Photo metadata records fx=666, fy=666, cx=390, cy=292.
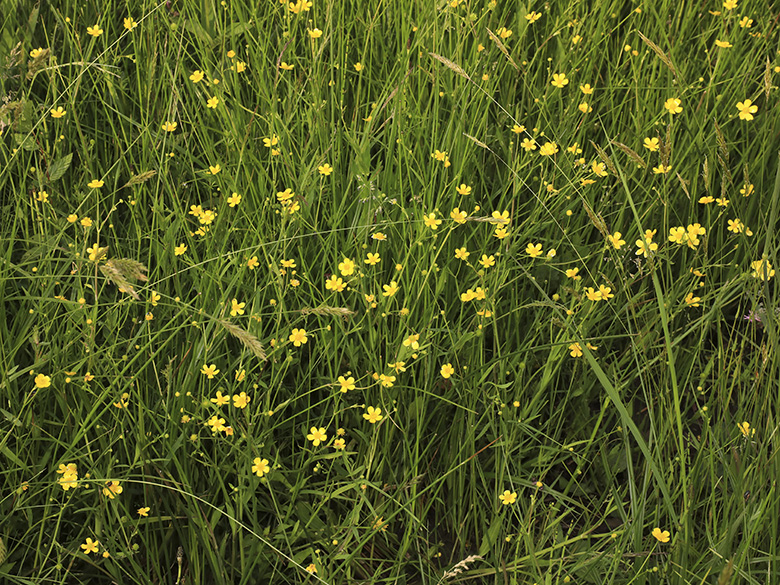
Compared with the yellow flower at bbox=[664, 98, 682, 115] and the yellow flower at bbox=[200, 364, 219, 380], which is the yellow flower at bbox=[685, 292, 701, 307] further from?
the yellow flower at bbox=[200, 364, 219, 380]

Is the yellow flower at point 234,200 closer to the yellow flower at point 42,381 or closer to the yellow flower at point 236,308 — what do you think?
the yellow flower at point 236,308

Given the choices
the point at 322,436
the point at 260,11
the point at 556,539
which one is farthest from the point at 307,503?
the point at 260,11

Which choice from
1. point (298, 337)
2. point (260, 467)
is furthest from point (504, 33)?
point (260, 467)

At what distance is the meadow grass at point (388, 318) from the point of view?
1409mm

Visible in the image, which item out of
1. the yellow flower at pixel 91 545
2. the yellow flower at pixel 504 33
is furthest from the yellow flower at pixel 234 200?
the yellow flower at pixel 504 33

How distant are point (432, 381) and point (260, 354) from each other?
0.61 m

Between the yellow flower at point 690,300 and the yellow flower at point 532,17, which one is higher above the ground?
the yellow flower at point 532,17

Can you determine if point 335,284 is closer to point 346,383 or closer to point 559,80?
point 346,383

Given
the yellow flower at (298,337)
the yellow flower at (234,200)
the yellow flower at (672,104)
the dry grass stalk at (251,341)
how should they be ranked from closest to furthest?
the dry grass stalk at (251,341), the yellow flower at (298,337), the yellow flower at (234,200), the yellow flower at (672,104)

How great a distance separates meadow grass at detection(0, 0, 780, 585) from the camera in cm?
141

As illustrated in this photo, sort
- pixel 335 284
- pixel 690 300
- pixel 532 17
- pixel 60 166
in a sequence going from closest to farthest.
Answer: pixel 335 284
pixel 690 300
pixel 60 166
pixel 532 17

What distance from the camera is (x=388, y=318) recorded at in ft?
5.71

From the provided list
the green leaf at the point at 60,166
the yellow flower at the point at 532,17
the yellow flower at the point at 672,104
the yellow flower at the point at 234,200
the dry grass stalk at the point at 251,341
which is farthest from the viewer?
the yellow flower at the point at 532,17

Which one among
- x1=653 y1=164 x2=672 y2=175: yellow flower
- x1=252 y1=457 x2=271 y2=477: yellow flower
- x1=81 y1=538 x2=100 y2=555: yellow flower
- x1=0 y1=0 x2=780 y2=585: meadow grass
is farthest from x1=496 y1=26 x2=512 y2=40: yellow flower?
x1=81 y1=538 x2=100 y2=555: yellow flower
